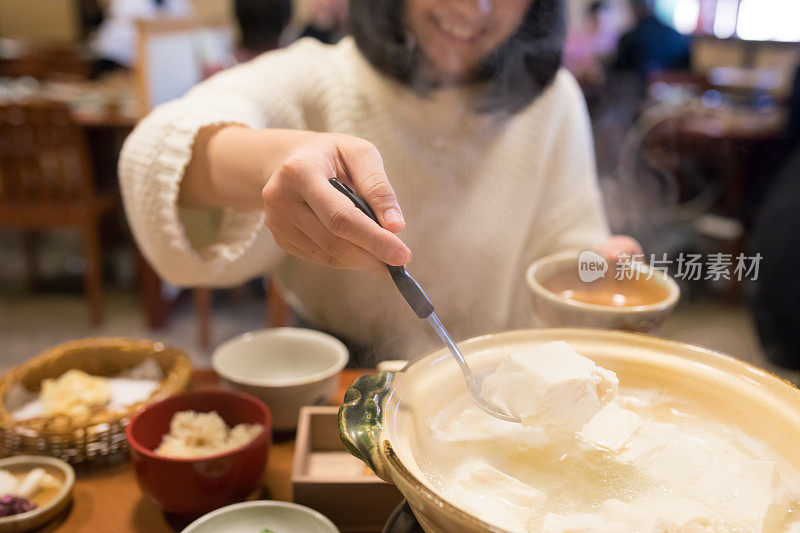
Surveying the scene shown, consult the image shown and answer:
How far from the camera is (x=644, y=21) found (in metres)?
5.88

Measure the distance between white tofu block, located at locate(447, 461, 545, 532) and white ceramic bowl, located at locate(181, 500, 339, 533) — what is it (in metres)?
0.24

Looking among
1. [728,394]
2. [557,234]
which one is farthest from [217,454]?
[557,234]

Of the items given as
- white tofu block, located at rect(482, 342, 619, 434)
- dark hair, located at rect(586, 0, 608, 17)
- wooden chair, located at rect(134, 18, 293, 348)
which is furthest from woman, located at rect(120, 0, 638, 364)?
dark hair, located at rect(586, 0, 608, 17)

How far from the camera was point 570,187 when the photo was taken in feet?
5.21

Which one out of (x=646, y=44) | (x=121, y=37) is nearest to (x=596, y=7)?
(x=646, y=44)

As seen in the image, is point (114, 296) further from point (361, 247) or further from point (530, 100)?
point (361, 247)

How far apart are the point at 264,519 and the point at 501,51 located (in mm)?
1092

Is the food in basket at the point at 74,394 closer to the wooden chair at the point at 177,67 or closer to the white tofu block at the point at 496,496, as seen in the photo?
the white tofu block at the point at 496,496

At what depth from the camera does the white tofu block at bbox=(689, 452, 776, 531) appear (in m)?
0.60

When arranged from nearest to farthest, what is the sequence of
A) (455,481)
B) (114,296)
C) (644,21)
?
(455,481)
(114,296)
(644,21)

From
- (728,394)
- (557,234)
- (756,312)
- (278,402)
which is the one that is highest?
(728,394)

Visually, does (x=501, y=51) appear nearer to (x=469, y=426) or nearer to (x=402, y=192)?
(x=402, y=192)

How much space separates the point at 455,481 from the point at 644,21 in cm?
622

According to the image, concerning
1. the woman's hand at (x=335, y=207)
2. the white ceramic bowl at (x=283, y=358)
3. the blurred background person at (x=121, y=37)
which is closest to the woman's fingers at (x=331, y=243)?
the woman's hand at (x=335, y=207)
